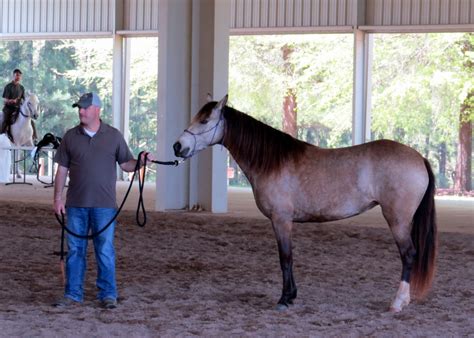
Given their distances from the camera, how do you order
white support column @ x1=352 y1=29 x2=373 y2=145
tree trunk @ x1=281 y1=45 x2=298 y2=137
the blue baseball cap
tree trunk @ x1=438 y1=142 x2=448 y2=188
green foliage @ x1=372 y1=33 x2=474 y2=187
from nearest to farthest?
the blue baseball cap
white support column @ x1=352 y1=29 x2=373 y2=145
green foliage @ x1=372 y1=33 x2=474 y2=187
tree trunk @ x1=438 y1=142 x2=448 y2=188
tree trunk @ x1=281 y1=45 x2=298 y2=137

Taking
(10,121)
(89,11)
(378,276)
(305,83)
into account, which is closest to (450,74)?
(305,83)

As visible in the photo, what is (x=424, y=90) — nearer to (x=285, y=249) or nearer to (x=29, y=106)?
(x=29, y=106)

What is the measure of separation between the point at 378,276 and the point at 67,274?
2.90 meters

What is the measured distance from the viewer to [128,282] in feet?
25.3

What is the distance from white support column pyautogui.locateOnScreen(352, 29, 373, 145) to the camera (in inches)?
841

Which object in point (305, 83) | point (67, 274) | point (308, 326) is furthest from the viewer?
point (305, 83)

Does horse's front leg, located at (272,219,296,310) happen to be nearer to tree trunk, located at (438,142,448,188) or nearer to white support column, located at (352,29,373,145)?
white support column, located at (352,29,373,145)

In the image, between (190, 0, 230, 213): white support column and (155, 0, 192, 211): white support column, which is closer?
(190, 0, 230, 213): white support column

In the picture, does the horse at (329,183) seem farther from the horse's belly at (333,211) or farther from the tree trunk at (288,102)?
the tree trunk at (288,102)

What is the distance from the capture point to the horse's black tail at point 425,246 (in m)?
6.62

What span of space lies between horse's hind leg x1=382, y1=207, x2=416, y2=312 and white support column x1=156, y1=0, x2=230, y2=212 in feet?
23.2

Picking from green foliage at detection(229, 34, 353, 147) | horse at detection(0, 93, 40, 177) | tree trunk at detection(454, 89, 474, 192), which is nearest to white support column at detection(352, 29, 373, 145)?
tree trunk at detection(454, 89, 474, 192)

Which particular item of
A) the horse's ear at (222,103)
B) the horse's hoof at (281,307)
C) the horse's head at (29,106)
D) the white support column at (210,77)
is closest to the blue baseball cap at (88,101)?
the horse's ear at (222,103)

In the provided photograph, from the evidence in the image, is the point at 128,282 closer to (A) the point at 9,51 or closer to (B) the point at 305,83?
(B) the point at 305,83
